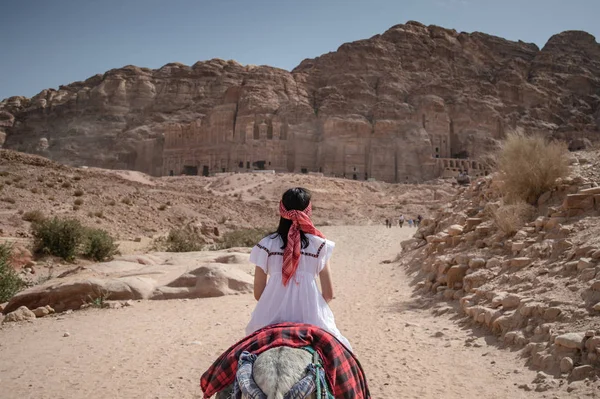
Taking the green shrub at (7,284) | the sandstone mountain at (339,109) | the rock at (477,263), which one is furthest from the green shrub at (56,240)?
the sandstone mountain at (339,109)

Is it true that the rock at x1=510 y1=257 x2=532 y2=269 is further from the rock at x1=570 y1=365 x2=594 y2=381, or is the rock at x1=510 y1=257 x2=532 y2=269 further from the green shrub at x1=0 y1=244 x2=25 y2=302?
the green shrub at x1=0 y1=244 x2=25 y2=302

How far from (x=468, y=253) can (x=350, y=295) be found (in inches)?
97.4

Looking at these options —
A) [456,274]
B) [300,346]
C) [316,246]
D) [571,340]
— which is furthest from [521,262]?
[300,346]

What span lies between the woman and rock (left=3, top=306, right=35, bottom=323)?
591 centimetres

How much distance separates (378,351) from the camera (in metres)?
5.89

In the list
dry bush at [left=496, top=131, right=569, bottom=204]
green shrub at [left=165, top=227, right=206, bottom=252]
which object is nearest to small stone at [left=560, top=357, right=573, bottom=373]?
dry bush at [left=496, top=131, right=569, bottom=204]

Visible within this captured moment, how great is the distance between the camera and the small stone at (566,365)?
4.52 meters

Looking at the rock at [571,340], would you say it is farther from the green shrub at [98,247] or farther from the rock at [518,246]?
the green shrub at [98,247]

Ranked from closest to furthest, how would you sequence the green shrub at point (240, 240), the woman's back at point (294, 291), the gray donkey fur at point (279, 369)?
the gray donkey fur at point (279, 369)
the woman's back at point (294, 291)
the green shrub at point (240, 240)

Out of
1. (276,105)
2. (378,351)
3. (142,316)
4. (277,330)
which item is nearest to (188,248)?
(142,316)

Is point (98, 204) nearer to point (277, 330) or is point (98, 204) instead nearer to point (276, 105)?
point (277, 330)

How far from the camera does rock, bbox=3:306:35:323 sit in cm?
732

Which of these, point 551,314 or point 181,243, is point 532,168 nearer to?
point 551,314

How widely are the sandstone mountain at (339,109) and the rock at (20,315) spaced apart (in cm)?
5281
